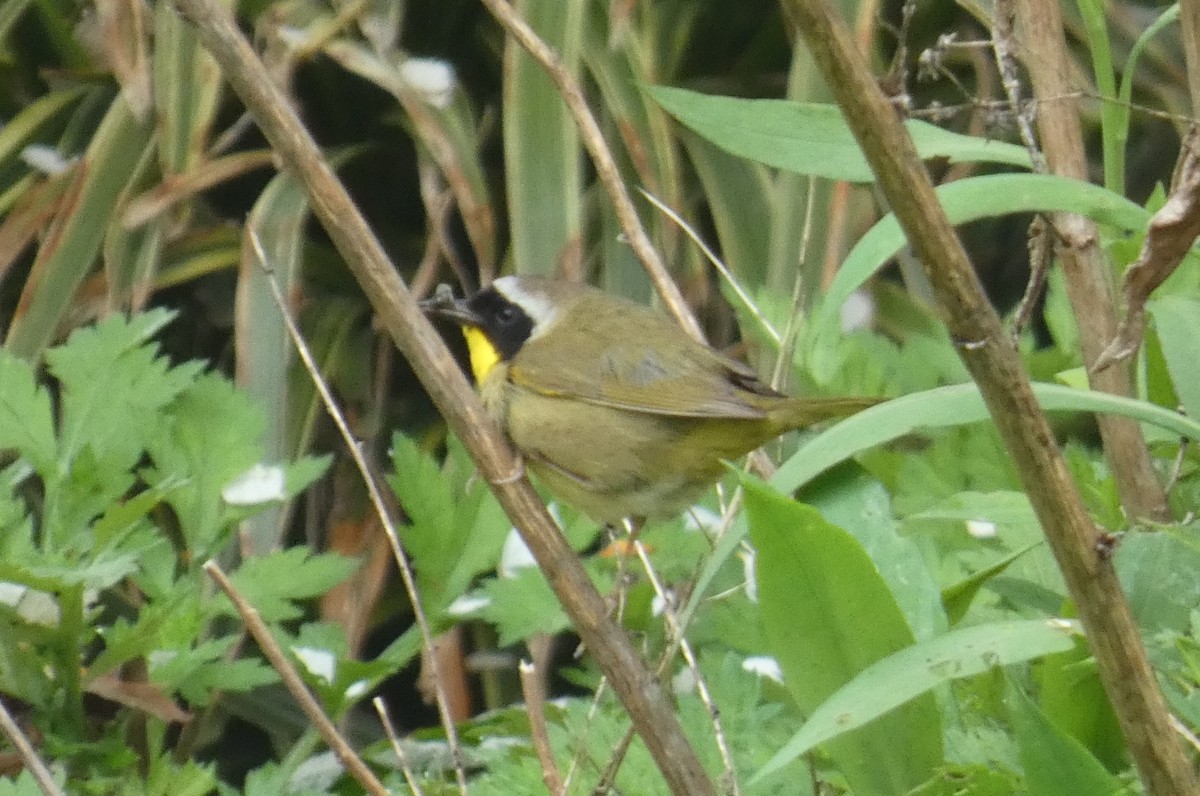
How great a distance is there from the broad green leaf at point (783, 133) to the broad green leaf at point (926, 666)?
1.05ft

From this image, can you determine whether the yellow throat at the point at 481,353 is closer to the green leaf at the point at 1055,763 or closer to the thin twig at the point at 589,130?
the thin twig at the point at 589,130

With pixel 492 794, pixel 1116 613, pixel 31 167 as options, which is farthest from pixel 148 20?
pixel 1116 613

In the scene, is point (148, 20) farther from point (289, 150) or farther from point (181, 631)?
point (289, 150)

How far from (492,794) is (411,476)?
426 millimetres

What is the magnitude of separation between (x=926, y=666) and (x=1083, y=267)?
0.41 metres

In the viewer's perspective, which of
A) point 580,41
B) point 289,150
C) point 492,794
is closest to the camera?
point 289,150

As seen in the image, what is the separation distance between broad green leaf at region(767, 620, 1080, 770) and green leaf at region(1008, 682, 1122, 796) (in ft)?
0.08

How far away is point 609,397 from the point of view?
1.82 meters

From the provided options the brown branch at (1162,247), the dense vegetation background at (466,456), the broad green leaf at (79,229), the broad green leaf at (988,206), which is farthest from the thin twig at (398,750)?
the broad green leaf at (79,229)

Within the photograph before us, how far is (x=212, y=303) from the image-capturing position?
2689 millimetres

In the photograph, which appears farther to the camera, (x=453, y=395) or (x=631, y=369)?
(x=631, y=369)

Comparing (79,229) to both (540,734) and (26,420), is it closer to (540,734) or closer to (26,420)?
(26,420)

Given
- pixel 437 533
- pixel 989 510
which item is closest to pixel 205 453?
pixel 437 533

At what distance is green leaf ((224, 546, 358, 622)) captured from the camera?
5.04 feet
